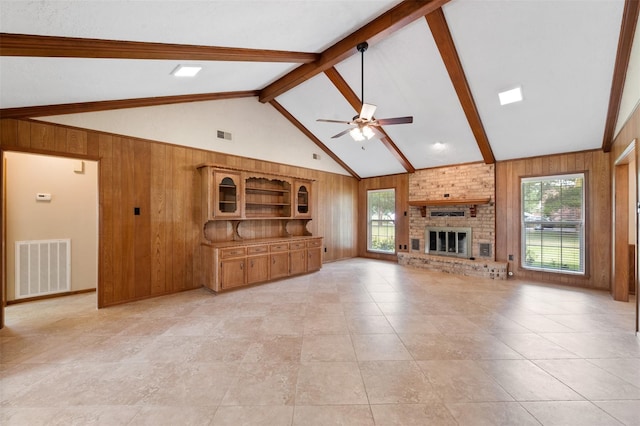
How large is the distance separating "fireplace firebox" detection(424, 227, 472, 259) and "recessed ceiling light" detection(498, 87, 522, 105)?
9.80ft

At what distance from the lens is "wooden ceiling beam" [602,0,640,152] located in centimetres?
264

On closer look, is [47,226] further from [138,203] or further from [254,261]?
[254,261]

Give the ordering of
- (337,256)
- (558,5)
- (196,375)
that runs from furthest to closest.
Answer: (337,256) → (558,5) → (196,375)

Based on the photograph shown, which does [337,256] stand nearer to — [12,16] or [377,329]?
[377,329]

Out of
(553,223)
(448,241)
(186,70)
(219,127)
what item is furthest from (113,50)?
(553,223)

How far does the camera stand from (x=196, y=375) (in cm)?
214

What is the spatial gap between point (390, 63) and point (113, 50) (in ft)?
12.0

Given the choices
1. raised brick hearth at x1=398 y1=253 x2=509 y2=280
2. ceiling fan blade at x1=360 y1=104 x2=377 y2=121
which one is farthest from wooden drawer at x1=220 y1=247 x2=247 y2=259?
raised brick hearth at x1=398 y1=253 x2=509 y2=280

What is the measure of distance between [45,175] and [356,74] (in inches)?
218

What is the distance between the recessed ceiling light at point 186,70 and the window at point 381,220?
5871mm

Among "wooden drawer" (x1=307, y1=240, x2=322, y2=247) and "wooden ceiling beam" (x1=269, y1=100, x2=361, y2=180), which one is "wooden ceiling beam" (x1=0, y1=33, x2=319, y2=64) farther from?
"wooden drawer" (x1=307, y1=240, x2=322, y2=247)

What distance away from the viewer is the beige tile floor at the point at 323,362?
68.4 inches

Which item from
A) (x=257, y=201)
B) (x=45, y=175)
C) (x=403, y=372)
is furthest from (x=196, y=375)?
(x=45, y=175)

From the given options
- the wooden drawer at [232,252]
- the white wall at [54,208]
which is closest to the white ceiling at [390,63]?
the white wall at [54,208]
